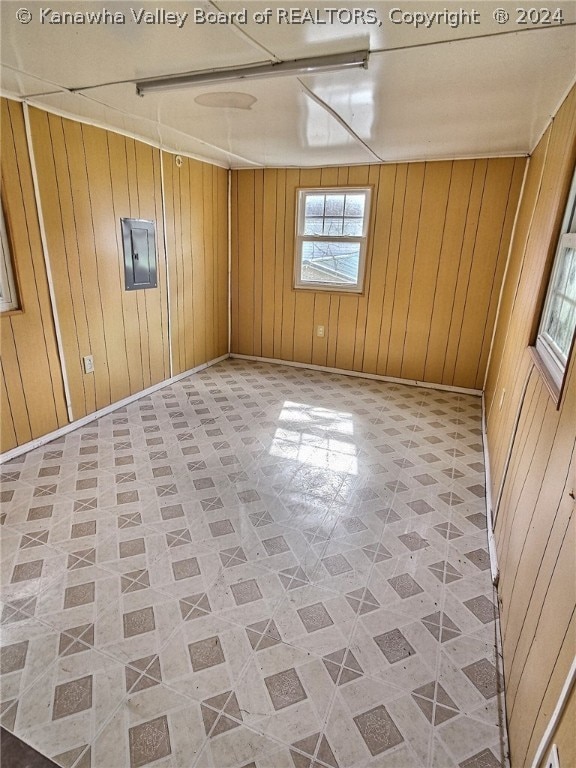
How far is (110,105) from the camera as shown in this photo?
8.65ft

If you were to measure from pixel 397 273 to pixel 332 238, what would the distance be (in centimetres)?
84

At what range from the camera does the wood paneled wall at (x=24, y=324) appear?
254cm

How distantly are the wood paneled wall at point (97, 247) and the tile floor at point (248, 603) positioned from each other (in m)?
0.67

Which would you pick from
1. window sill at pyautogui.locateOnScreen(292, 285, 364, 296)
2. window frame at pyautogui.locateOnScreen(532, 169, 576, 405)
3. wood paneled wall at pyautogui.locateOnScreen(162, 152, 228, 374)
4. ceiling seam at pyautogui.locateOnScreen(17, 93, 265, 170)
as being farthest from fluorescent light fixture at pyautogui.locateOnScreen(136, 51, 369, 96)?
window sill at pyautogui.locateOnScreen(292, 285, 364, 296)

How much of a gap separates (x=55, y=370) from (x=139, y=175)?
1.86m

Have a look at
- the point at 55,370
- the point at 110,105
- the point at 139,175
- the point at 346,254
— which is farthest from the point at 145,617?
the point at 346,254

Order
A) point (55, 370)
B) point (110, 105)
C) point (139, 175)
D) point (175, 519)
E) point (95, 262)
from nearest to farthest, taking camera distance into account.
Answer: point (175, 519) → point (110, 105) → point (55, 370) → point (95, 262) → point (139, 175)

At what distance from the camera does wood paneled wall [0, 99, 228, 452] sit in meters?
2.70

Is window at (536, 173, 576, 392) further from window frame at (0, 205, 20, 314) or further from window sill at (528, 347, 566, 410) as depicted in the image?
window frame at (0, 205, 20, 314)

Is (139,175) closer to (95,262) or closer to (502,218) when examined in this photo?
(95,262)

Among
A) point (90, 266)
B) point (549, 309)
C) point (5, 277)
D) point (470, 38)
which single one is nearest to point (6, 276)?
point (5, 277)

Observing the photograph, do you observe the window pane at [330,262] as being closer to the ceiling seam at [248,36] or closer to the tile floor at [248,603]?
the tile floor at [248,603]

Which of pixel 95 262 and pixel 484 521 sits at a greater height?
pixel 95 262

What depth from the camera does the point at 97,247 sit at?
3.27 meters
